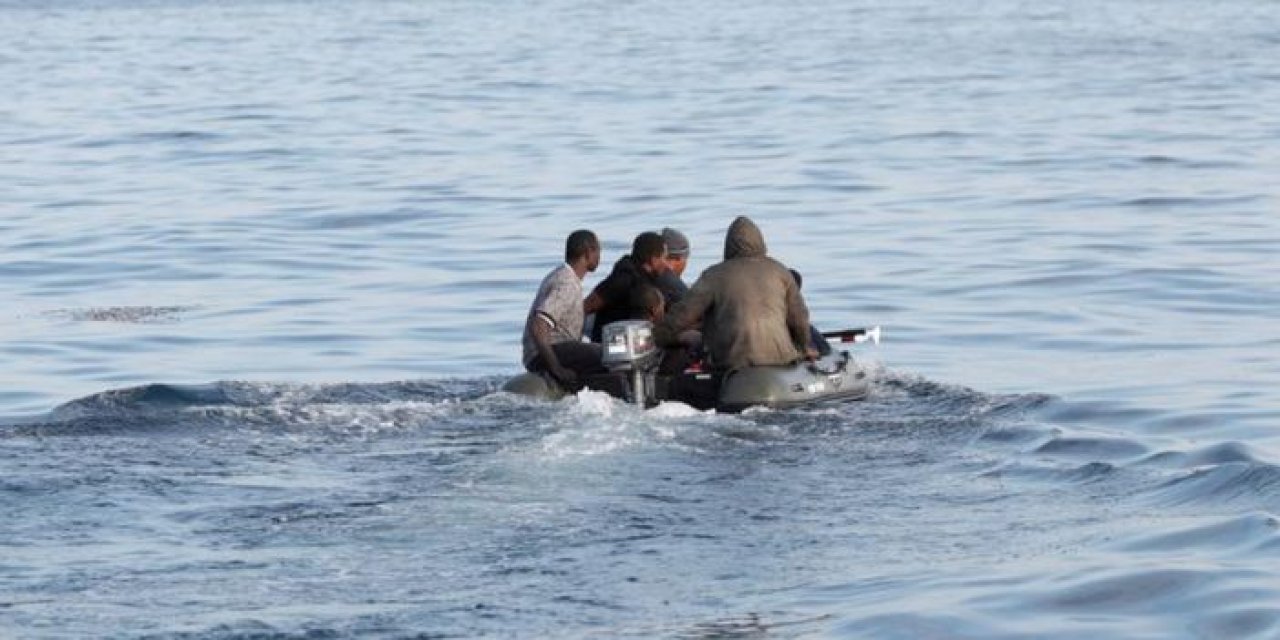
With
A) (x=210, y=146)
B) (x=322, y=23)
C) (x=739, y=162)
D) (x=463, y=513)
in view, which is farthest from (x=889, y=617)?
(x=322, y=23)

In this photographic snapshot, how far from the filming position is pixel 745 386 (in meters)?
17.6

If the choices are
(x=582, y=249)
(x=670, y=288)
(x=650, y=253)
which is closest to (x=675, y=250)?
(x=670, y=288)

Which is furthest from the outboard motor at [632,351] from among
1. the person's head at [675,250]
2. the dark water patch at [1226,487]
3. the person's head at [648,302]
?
the dark water patch at [1226,487]

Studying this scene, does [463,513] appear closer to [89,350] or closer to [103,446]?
[103,446]

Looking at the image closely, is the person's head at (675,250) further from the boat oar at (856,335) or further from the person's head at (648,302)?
the boat oar at (856,335)

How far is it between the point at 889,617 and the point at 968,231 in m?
18.5

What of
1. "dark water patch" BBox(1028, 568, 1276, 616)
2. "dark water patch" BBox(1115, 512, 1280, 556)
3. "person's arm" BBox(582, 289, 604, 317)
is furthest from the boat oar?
"dark water patch" BBox(1028, 568, 1276, 616)

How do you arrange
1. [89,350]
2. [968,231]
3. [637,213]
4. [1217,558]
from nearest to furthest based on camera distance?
[1217,558] < [89,350] < [968,231] < [637,213]

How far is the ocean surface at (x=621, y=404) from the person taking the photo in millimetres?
12766

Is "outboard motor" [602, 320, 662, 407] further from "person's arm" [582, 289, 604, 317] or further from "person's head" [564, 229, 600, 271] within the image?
"person's arm" [582, 289, 604, 317]

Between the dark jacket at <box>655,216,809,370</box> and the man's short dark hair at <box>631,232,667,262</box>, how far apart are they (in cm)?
45

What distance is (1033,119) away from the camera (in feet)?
150

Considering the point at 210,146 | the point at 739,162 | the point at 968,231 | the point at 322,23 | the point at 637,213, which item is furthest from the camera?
the point at 322,23

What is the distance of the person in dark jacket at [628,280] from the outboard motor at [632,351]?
2.72 feet
